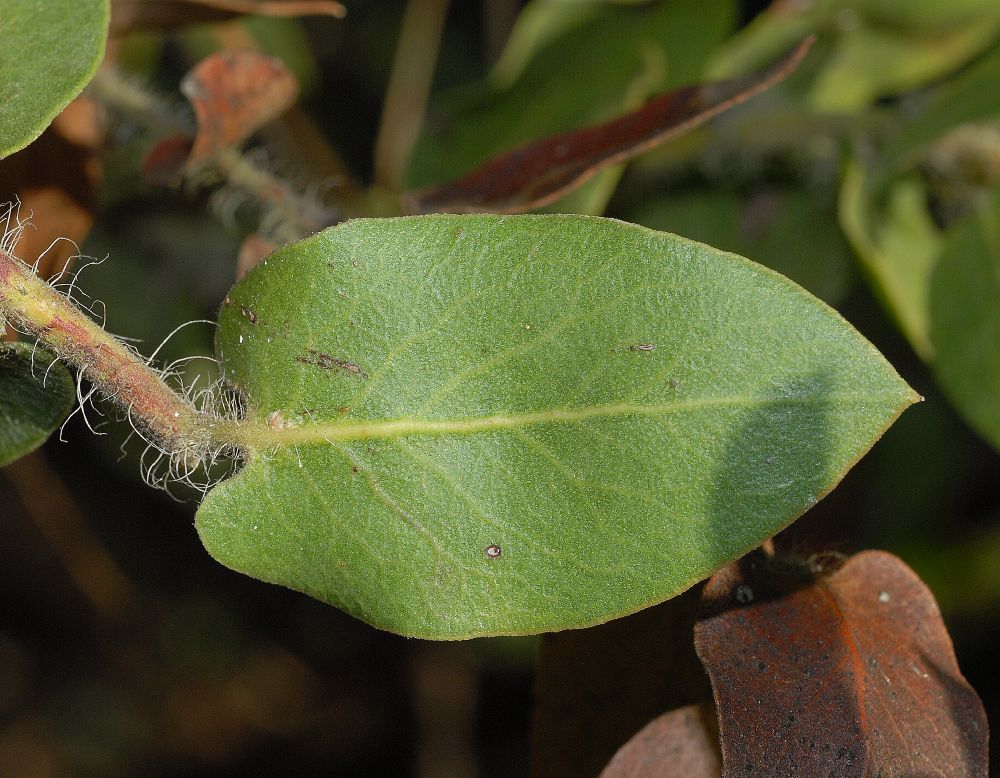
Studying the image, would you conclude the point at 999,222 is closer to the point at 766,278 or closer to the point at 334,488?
the point at 766,278

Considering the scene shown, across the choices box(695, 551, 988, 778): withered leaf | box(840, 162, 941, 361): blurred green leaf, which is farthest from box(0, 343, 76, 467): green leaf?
box(840, 162, 941, 361): blurred green leaf

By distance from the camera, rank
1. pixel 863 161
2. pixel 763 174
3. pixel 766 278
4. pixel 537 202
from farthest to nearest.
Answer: pixel 763 174
pixel 863 161
pixel 537 202
pixel 766 278

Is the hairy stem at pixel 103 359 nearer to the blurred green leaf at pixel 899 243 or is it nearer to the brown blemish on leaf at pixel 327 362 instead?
the brown blemish on leaf at pixel 327 362

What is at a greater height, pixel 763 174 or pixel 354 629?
pixel 763 174

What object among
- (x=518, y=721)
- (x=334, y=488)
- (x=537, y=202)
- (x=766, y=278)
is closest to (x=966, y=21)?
(x=537, y=202)

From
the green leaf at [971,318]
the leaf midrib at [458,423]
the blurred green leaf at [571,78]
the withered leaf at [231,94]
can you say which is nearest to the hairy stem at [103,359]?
the leaf midrib at [458,423]

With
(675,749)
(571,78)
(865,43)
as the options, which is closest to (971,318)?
(865,43)

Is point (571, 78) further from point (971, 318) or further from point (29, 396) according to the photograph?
point (29, 396)

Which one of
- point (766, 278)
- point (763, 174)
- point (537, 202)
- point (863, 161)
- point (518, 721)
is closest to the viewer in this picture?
point (766, 278)
